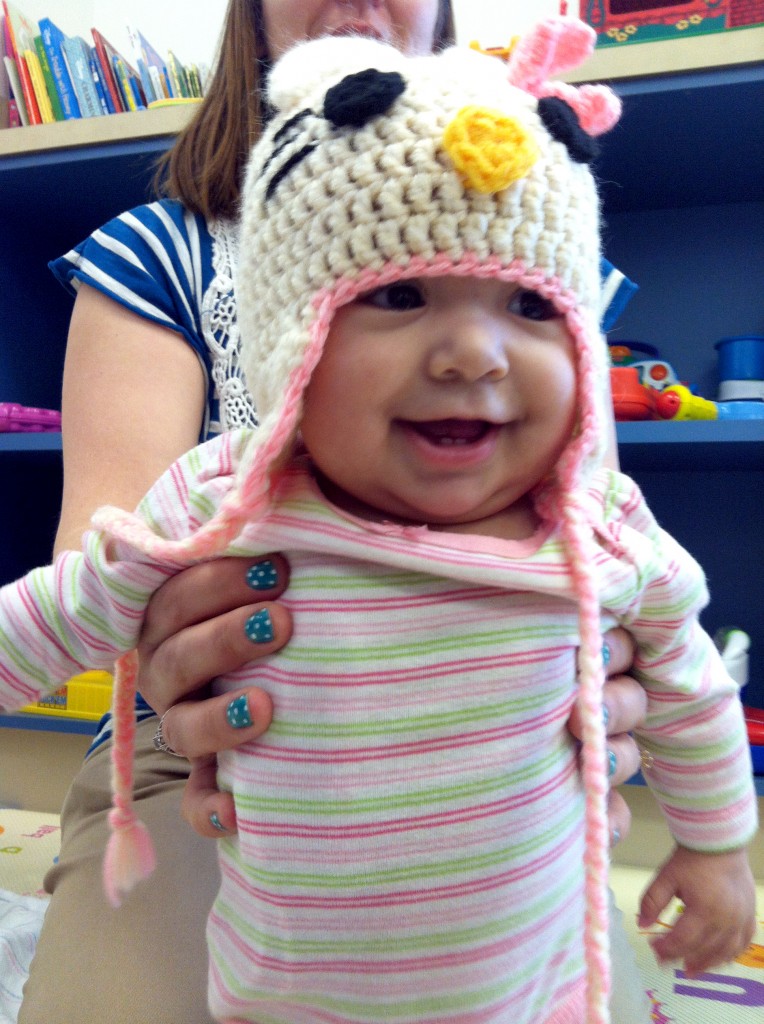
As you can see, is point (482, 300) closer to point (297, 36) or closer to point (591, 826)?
point (591, 826)

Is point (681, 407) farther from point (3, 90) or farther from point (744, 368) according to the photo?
point (3, 90)

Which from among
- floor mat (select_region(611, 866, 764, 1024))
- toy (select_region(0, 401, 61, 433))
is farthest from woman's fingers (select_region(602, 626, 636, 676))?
toy (select_region(0, 401, 61, 433))

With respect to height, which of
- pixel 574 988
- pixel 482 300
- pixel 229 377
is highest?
pixel 482 300

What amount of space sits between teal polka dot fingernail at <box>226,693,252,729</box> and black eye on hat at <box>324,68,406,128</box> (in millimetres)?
322

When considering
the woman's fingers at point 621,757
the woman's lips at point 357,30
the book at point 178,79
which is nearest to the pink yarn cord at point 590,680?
the woman's fingers at point 621,757

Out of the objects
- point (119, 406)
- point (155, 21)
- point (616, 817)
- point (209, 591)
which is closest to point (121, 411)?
point (119, 406)

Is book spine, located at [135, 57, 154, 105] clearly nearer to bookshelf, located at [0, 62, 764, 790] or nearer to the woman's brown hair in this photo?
bookshelf, located at [0, 62, 764, 790]

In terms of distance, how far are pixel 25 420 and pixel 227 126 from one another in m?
0.78

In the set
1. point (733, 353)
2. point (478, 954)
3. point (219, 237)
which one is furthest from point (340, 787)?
point (733, 353)

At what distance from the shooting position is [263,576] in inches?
17.8

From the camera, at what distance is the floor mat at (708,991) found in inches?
33.1

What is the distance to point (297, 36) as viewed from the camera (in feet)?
2.76

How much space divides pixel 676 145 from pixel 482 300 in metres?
1.05

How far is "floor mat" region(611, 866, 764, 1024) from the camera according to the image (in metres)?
0.84
